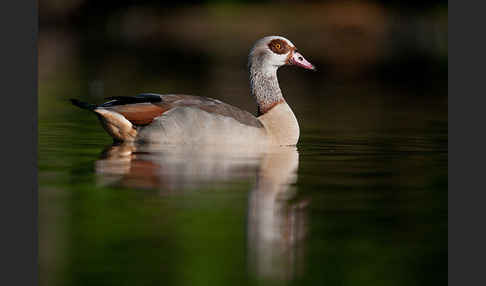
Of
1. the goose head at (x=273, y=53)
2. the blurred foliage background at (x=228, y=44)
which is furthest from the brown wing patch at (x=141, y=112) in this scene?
the blurred foliage background at (x=228, y=44)

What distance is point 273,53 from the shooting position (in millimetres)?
15023

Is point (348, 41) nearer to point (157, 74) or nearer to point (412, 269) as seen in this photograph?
point (157, 74)

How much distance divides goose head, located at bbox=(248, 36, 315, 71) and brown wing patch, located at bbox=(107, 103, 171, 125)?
5.51 feet

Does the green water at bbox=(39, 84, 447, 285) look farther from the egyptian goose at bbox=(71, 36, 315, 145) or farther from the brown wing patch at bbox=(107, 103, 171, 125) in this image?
the brown wing patch at bbox=(107, 103, 171, 125)

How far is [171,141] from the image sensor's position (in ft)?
46.3

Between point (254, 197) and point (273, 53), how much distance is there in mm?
5098

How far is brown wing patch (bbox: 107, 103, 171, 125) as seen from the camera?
46.4ft

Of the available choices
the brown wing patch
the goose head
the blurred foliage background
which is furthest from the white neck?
the blurred foliage background

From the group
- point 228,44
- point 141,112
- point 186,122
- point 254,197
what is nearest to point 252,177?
point 254,197

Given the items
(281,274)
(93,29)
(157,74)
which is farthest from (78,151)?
(93,29)

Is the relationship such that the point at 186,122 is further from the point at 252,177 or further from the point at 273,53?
the point at 252,177

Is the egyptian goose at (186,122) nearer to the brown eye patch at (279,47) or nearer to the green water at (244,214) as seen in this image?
the green water at (244,214)

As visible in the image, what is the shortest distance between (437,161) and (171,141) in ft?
11.4

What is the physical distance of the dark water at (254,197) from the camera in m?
7.79
